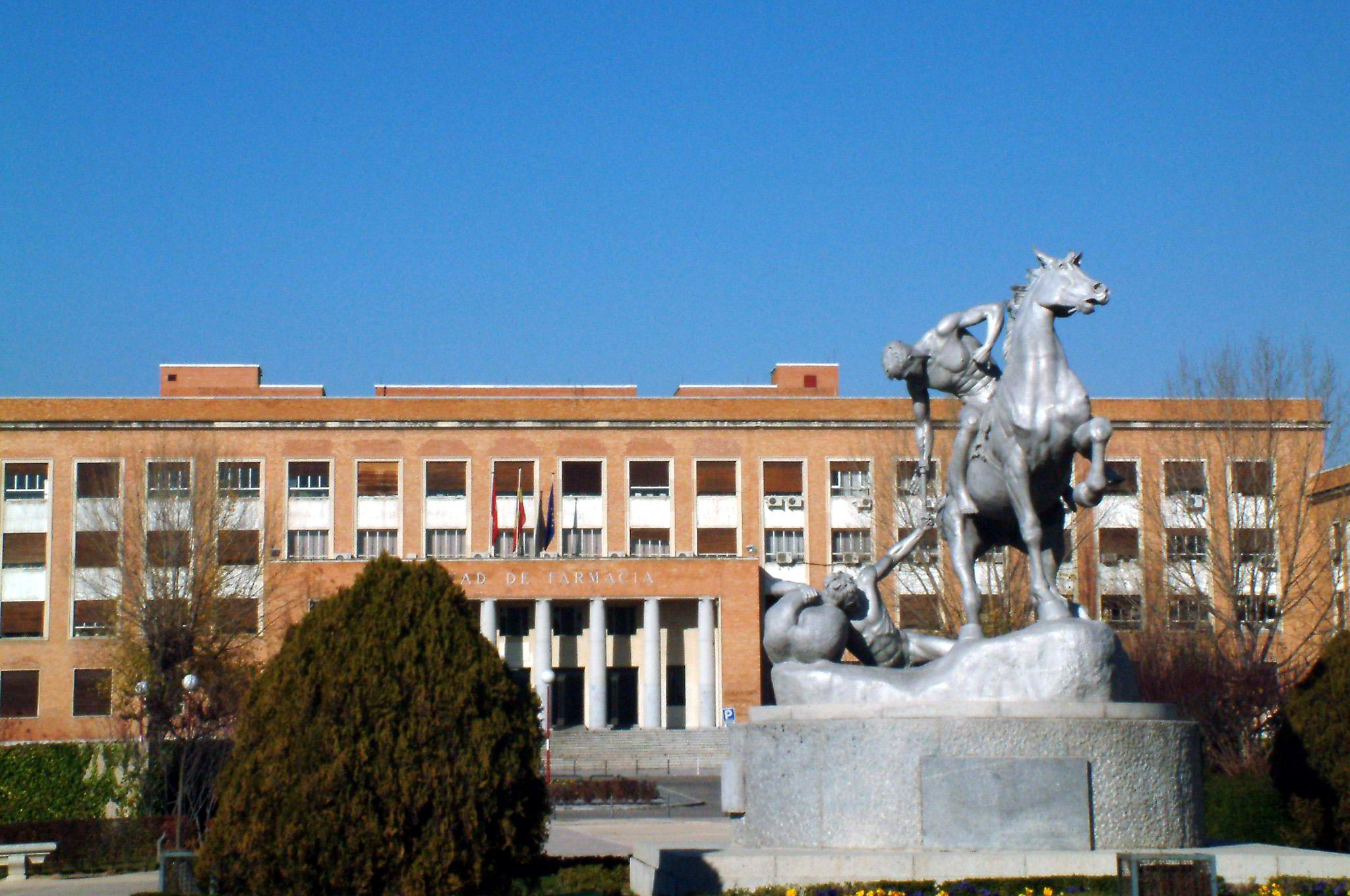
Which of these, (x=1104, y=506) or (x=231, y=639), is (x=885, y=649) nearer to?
(x=231, y=639)

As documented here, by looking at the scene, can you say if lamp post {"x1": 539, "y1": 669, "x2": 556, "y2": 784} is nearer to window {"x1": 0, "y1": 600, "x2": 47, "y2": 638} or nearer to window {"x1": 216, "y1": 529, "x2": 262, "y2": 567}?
window {"x1": 216, "y1": 529, "x2": 262, "y2": 567}

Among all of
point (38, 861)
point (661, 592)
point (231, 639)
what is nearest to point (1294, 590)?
point (661, 592)

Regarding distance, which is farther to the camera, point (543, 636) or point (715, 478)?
point (715, 478)

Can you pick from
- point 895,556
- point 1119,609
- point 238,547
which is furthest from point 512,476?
point 895,556

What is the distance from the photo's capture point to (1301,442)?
38344 millimetres

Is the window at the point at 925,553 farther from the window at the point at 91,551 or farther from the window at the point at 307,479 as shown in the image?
the window at the point at 91,551

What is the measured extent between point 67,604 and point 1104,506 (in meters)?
37.4

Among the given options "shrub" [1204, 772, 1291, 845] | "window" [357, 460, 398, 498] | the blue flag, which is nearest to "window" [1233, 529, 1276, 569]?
"shrub" [1204, 772, 1291, 845]

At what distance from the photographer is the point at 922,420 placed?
14211mm

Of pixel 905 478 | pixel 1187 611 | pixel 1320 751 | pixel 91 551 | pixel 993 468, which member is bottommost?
pixel 1320 751

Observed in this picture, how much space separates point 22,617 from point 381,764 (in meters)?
53.4

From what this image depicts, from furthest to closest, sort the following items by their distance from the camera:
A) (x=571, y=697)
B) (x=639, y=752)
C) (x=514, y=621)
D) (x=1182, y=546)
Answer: (x=514, y=621), (x=571, y=697), (x=639, y=752), (x=1182, y=546)

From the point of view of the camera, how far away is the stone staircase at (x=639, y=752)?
48875 millimetres

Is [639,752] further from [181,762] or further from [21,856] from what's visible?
[21,856]
